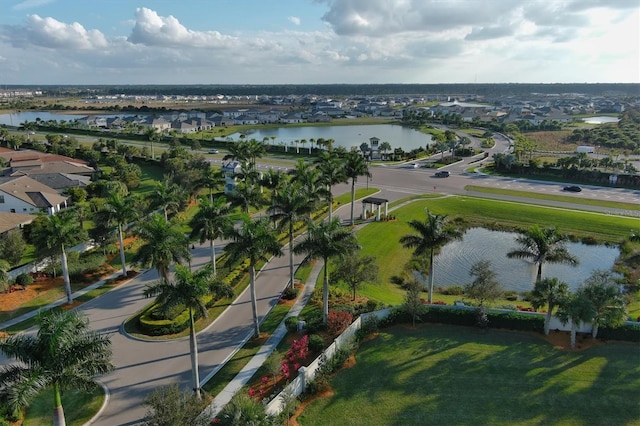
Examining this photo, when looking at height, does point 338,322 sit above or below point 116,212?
below

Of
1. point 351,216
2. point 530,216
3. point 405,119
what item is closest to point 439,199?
point 530,216

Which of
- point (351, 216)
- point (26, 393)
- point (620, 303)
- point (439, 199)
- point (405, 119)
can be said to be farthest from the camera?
point (405, 119)

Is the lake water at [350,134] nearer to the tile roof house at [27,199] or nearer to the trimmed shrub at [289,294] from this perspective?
the tile roof house at [27,199]

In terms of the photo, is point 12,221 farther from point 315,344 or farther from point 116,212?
point 315,344

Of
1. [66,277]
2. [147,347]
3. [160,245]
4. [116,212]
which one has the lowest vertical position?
[147,347]

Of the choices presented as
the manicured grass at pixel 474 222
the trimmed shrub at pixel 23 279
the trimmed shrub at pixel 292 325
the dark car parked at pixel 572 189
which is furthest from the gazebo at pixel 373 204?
the trimmed shrub at pixel 23 279

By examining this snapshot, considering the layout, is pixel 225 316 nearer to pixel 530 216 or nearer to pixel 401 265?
pixel 401 265

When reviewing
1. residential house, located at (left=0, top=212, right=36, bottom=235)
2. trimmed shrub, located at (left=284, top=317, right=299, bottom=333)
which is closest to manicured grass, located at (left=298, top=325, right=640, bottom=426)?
trimmed shrub, located at (left=284, top=317, right=299, bottom=333)

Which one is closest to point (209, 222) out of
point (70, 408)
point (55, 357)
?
point (70, 408)
